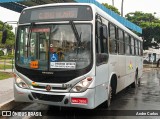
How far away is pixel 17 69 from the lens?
8.19 meters

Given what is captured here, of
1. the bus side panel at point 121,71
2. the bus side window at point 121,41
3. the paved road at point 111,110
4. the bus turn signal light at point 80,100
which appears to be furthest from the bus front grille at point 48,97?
the bus side window at point 121,41

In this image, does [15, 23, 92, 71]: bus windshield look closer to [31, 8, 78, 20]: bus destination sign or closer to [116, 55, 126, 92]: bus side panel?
[31, 8, 78, 20]: bus destination sign

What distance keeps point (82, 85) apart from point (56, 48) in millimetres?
1138

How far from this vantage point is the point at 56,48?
7730mm

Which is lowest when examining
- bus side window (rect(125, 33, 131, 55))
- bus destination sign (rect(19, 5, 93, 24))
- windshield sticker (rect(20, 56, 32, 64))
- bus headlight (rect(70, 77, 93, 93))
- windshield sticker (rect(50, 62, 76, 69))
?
bus headlight (rect(70, 77, 93, 93))

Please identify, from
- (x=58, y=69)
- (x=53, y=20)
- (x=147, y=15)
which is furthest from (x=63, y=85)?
(x=147, y=15)

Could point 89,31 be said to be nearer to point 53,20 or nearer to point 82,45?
point 82,45

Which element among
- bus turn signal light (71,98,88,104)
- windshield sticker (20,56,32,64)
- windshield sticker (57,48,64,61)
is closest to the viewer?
bus turn signal light (71,98,88,104)

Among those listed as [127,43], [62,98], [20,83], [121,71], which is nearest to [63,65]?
[62,98]

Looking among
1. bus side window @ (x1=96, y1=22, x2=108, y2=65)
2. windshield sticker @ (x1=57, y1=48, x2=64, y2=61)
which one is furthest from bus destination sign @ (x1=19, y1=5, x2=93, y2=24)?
windshield sticker @ (x1=57, y1=48, x2=64, y2=61)

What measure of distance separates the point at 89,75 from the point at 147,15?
2283 inches

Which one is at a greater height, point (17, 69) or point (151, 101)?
point (17, 69)

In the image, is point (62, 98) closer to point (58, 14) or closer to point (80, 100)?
point (80, 100)

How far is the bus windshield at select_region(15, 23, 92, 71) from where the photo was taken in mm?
7609
